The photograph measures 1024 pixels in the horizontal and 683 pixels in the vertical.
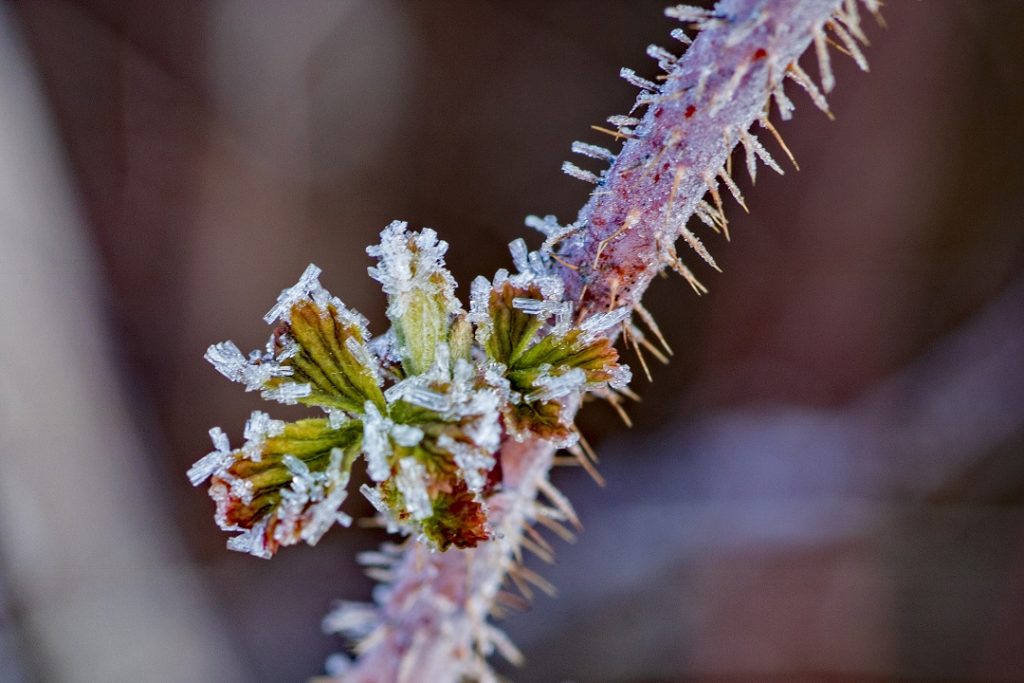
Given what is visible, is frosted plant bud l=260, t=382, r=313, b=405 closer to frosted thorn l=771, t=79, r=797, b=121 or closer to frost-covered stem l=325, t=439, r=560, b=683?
frost-covered stem l=325, t=439, r=560, b=683

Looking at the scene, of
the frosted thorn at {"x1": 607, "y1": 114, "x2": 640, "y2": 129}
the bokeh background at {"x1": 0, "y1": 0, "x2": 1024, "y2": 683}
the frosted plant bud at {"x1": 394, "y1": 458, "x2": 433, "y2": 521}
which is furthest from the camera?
the bokeh background at {"x1": 0, "y1": 0, "x2": 1024, "y2": 683}

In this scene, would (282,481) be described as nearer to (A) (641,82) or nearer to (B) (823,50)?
(A) (641,82)

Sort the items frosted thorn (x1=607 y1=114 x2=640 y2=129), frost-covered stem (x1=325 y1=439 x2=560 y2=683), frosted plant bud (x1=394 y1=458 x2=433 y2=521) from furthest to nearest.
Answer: frost-covered stem (x1=325 y1=439 x2=560 y2=683) → frosted thorn (x1=607 y1=114 x2=640 y2=129) → frosted plant bud (x1=394 y1=458 x2=433 y2=521)

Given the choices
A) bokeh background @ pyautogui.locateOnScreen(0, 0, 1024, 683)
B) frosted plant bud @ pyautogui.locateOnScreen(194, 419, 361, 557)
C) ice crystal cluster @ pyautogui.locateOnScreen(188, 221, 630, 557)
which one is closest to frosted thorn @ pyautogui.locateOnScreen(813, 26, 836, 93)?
ice crystal cluster @ pyautogui.locateOnScreen(188, 221, 630, 557)

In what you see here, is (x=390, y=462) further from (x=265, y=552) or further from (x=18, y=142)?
(x=18, y=142)

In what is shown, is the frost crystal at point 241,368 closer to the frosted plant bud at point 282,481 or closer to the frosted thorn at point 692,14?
the frosted plant bud at point 282,481

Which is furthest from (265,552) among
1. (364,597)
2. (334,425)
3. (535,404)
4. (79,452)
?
(364,597)

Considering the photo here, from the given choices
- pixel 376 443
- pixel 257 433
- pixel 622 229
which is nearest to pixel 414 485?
pixel 376 443

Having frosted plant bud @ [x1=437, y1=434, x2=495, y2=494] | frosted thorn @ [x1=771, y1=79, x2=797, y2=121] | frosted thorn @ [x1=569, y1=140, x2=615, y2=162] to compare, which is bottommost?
frosted plant bud @ [x1=437, y1=434, x2=495, y2=494]
